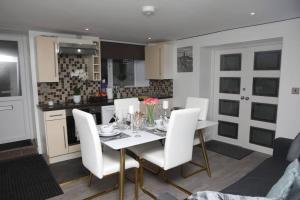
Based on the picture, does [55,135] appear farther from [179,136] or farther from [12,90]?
[179,136]

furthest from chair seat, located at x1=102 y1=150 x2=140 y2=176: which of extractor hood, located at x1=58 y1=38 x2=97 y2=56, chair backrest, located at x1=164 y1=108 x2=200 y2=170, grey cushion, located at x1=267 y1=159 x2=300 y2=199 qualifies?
extractor hood, located at x1=58 y1=38 x2=97 y2=56

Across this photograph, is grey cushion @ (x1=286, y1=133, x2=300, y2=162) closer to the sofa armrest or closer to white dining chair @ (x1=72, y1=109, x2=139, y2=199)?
the sofa armrest

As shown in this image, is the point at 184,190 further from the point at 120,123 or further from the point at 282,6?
the point at 282,6

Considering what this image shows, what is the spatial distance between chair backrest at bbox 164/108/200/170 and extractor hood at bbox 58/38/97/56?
7.65ft

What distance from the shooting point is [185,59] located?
4.48m

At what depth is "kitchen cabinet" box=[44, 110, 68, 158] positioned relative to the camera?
3.29 m

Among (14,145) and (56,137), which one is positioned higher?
(56,137)

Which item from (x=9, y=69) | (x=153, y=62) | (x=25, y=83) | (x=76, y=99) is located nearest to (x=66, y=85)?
(x=76, y=99)

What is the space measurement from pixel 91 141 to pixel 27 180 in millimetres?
1511

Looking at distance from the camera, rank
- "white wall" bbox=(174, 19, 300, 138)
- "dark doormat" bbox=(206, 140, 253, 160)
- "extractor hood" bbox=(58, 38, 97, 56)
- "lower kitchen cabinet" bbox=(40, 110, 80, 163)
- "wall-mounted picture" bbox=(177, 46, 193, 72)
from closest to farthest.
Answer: "white wall" bbox=(174, 19, 300, 138) → "lower kitchen cabinet" bbox=(40, 110, 80, 163) → "extractor hood" bbox=(58, 38, 97, 56) → "dark doormat" bbox=(206, 140, 253, 160) → "wall-mounted picture" bbox=(177, 46, 193, 72)

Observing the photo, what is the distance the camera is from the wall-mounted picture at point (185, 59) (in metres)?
4.35

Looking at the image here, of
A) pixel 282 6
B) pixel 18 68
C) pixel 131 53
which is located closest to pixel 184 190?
pixel 282 6

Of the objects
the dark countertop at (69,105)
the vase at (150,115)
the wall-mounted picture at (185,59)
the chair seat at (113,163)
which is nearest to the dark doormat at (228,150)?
the wall-mounted picture at (185,59)

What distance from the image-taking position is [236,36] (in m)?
3.51
